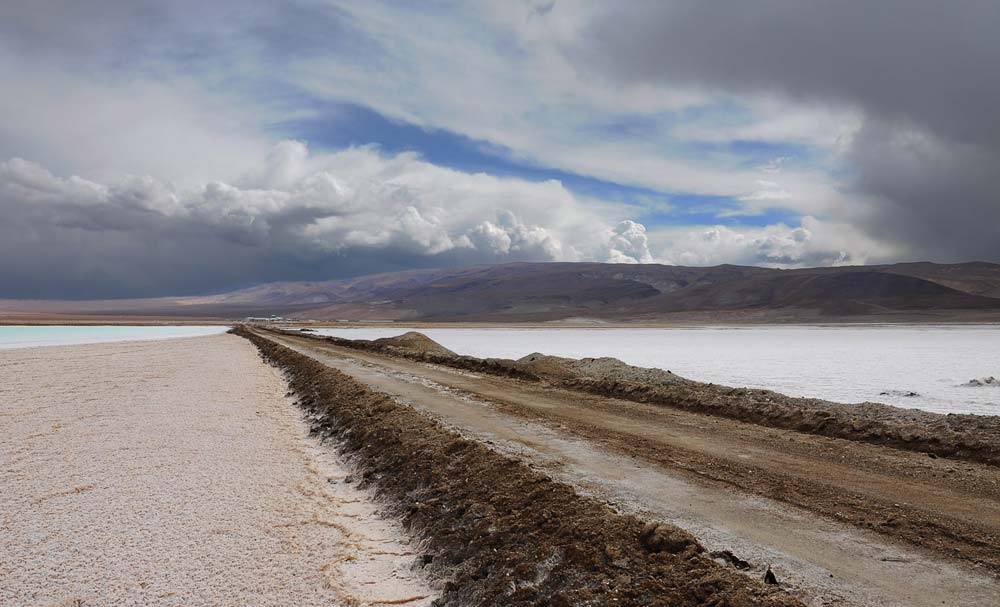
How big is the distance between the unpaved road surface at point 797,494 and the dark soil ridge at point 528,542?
54 centimetres

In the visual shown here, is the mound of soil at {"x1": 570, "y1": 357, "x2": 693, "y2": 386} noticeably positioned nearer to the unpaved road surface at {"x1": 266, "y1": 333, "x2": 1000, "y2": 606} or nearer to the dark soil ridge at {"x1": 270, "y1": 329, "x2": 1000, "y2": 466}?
the dark soil ridge at {"x1": 270, "y1": 329, "x2": 1000, "y2": 466}

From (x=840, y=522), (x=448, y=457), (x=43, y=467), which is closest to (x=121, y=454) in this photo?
(x=43, y=467)

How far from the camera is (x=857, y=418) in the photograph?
11367 millimetres

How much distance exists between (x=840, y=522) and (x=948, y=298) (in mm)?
189786

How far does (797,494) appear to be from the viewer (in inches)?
273

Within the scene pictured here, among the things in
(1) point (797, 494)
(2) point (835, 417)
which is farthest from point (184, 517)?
(2) point (835, 417)

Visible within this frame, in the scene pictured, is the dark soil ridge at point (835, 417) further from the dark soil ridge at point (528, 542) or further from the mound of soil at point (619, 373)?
the dark soil ridge at point (528, 542)

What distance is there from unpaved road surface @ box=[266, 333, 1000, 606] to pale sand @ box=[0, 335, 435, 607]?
2.91 m

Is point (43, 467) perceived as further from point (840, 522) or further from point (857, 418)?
point (857, 418)

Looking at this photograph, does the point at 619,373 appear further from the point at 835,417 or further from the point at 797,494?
the point at 797,494

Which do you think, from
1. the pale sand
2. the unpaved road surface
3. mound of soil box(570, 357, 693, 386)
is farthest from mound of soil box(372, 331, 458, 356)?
the unpaved road surface

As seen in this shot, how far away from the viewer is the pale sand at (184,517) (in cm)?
588

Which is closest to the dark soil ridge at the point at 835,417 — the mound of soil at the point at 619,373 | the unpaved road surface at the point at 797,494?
the mound of soil at the point at 619,373

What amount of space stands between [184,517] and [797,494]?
7.83 metres
